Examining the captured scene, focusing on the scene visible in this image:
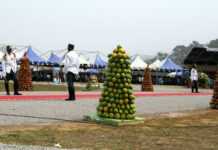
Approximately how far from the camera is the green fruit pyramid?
1207cm

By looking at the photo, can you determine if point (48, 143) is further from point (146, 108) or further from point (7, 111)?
point (146, 108)

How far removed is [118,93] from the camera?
12.1m

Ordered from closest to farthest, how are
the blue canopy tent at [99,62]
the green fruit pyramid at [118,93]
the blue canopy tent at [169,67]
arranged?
the green fruit pyramid at [118,93] → the blue canopy tent at [99,62] → the blue canopy tent at [169,67]

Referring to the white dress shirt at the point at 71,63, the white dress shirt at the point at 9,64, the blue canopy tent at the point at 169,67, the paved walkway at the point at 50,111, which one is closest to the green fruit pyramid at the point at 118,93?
the paved walkway at the point at 50,111

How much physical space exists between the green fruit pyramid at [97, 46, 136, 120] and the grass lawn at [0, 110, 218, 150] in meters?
0.50

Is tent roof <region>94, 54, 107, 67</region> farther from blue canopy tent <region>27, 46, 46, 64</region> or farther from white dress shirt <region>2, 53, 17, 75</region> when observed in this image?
white dress shirt <region>2, 53, 17, 75</region>

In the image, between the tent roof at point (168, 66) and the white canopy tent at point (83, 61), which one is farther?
the tent roof at point (168, 66)

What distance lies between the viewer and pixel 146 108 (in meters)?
16.4

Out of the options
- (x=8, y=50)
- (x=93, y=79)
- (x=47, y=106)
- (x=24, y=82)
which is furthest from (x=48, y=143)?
(x=93, y=79)

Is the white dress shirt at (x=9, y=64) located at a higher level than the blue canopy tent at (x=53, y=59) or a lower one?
lower

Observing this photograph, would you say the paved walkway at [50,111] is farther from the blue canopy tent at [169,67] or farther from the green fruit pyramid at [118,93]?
the blue canopy tent at [169,67]

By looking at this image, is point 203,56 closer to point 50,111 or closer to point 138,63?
point 138,63

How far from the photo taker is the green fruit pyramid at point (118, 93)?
12.1m

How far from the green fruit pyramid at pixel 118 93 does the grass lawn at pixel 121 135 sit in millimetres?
503
